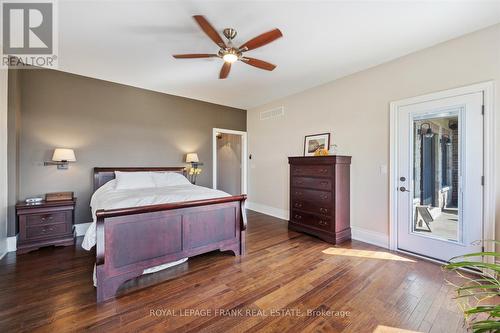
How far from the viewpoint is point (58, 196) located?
10.9ft

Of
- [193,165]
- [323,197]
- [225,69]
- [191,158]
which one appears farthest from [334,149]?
[193,165]

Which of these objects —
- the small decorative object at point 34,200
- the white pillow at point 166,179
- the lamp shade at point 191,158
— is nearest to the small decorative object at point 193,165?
the lamp shade at point 191,158

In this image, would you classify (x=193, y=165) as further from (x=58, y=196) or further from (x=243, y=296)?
(x=243, y=296)

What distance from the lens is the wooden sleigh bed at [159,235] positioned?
204 centimetres

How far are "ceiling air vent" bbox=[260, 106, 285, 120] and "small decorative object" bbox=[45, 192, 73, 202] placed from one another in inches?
160

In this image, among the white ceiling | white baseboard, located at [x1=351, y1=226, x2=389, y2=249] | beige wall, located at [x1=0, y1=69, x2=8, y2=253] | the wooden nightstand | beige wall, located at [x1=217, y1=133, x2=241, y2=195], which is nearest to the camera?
the white ceiling

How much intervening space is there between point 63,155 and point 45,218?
0.93 metres

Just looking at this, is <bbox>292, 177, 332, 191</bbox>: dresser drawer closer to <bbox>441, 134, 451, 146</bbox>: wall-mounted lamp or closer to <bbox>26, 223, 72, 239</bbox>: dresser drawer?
<bbox>441, 134, 451, 146</bbox>: wall-mounted lamp

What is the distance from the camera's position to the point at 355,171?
3617 mm

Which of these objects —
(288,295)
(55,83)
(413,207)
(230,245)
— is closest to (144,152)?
(55,83)

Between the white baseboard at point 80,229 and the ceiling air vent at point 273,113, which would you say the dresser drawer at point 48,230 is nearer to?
the white baseboard at point 80,229

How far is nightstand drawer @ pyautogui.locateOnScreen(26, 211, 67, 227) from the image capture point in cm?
300

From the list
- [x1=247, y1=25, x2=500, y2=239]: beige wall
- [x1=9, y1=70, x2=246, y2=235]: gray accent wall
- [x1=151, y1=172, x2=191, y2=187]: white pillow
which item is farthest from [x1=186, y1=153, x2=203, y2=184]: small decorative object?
[x1=247, y1=25, x2=500, y2=239]: beige wall

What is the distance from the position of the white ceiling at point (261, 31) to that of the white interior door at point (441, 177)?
0.88 meters
